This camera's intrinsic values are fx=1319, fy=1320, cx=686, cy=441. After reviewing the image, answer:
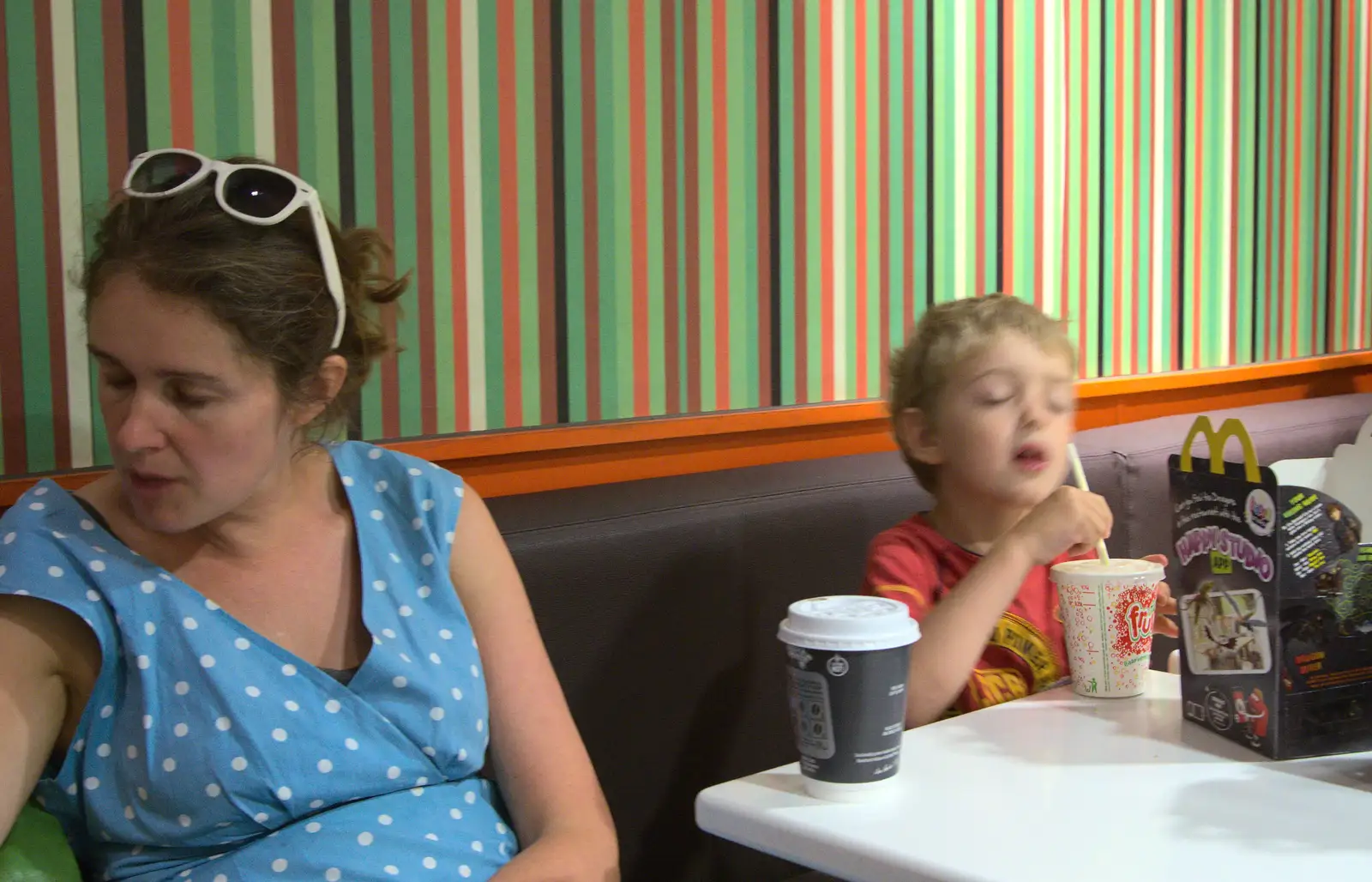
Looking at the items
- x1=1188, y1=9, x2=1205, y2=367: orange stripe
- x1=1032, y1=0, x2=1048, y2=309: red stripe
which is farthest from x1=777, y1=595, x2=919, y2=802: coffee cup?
x1=1188, y1=9, x2=1205, y2=367: orange stripe

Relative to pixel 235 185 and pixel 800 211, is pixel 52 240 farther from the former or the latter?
pixel 800 211

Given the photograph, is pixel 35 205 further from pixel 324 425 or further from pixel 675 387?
pixel 675 387

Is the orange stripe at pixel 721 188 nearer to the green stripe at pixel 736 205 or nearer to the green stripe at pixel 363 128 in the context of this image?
the green stripe at pixel 736 205

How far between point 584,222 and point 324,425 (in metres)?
0.62

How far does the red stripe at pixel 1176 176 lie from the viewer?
9.76 ft

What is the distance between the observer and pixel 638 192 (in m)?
1.93

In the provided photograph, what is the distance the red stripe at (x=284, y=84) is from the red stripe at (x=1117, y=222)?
1.82 m

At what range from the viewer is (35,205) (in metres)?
1.41

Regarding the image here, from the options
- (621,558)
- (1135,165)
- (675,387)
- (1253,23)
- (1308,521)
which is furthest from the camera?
(1253,23)

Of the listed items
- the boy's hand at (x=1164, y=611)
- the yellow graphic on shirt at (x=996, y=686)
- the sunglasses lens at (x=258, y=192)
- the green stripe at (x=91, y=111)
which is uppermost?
the green stripe at (x=91, y=111)

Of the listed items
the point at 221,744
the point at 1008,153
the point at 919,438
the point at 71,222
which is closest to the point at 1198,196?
the point at 1008,153

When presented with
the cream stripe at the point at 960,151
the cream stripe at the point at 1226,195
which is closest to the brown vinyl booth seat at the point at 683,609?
the cream stripe at the point at 960,151

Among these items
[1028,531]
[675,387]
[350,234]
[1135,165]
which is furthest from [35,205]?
[1135,165]

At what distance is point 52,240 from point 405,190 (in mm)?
426
